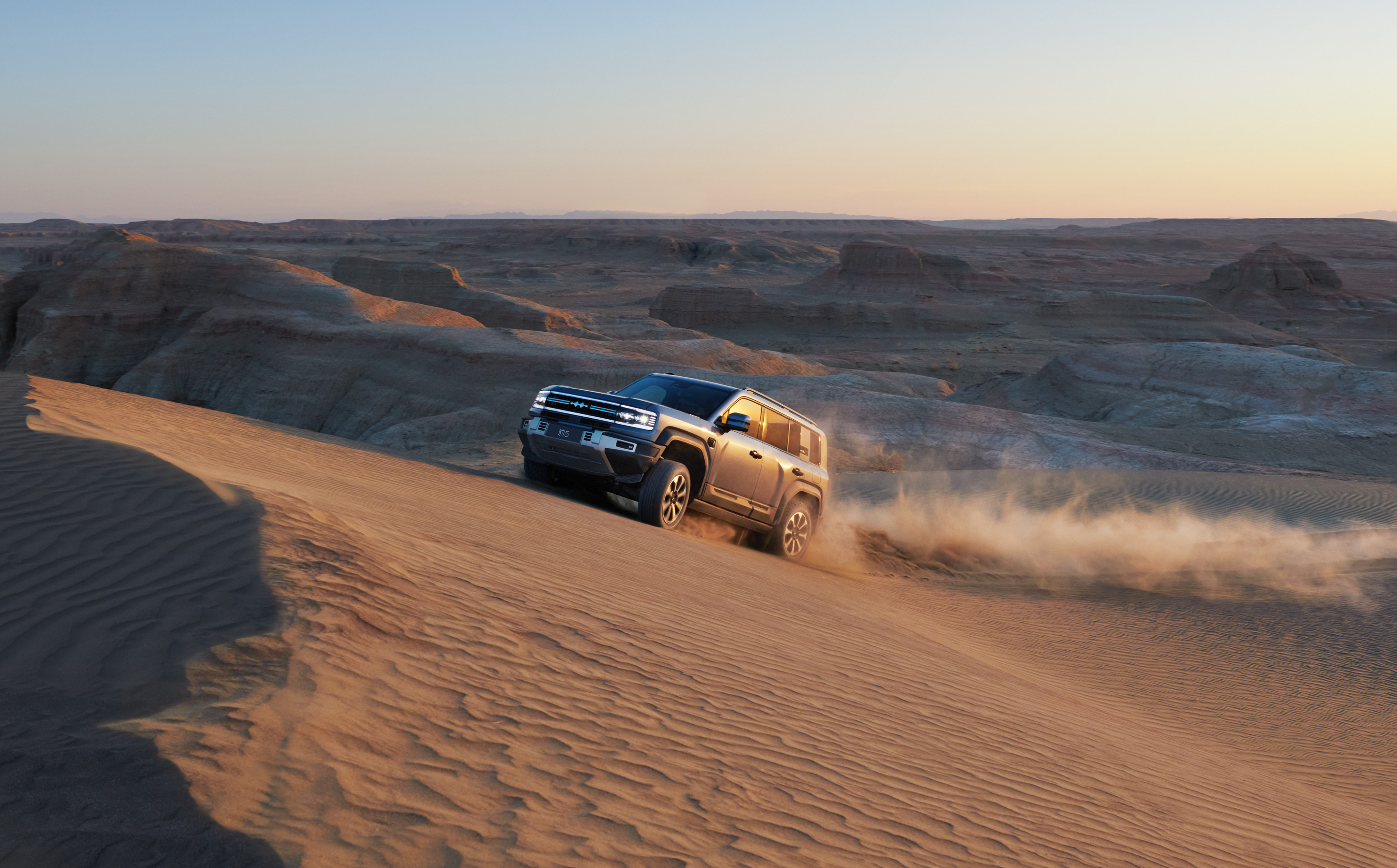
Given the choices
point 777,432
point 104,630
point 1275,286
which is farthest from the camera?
point 1275,286

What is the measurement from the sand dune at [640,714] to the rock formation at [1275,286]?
226 feet

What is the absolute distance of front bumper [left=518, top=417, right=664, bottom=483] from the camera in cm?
960

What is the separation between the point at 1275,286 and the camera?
228ft

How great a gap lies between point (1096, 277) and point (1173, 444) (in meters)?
86.1

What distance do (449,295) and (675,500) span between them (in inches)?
1474

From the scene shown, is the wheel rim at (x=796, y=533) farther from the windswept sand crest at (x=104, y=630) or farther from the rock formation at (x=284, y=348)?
the rock formation at (x=284, y=348)

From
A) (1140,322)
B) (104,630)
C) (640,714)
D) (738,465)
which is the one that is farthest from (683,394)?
(1140,322)

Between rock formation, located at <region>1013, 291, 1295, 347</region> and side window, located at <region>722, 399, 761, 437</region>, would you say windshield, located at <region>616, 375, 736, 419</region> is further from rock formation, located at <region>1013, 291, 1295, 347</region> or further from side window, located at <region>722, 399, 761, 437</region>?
rock formation, located at <region>1013, 291, 1295, 347</region>

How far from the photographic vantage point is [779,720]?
4961 millimetres

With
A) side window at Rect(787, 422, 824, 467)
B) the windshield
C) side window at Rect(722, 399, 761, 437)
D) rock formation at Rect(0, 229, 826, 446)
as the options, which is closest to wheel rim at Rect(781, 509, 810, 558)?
side window at Rect(787, 422, 824, 467)

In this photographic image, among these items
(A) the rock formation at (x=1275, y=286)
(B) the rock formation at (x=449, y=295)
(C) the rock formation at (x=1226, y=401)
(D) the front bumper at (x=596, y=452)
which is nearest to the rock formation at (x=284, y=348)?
(B) the rock formation at (x=449, y=295)

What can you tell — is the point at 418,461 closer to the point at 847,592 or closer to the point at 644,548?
the point at 644,548

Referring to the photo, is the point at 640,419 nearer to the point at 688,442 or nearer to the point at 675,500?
the point at 688,442

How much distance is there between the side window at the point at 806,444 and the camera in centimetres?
1130
